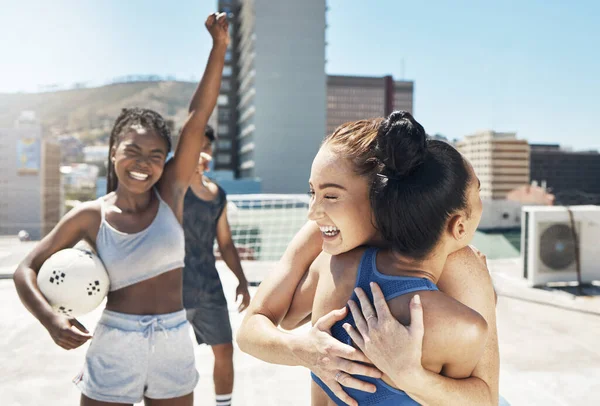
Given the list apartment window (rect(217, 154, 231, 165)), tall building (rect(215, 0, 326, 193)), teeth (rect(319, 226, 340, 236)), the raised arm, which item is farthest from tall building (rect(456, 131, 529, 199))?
teeth (rect(319, 226, 340, 236))

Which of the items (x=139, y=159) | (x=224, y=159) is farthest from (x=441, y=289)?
(x=224, y=159)

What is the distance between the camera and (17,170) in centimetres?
5853

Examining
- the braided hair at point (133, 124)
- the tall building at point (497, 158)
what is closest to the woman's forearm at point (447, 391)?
the braided hair at point (133, 124)

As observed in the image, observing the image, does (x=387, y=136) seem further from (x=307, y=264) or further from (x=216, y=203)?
(x=216, y=203)

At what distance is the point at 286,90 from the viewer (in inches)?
1794

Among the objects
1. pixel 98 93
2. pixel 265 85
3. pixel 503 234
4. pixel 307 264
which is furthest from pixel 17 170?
pixel 98 93

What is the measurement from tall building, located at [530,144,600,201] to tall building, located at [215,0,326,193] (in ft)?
172

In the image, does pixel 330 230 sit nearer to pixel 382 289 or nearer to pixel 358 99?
pixel 382 289

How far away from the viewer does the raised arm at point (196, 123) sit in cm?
179

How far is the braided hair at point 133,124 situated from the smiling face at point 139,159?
0.10 feet

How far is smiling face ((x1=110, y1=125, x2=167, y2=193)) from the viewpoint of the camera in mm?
1614

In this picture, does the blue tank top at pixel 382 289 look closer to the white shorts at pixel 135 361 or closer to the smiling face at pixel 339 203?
the smiling face at pixel 339 203

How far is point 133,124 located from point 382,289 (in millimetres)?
1256

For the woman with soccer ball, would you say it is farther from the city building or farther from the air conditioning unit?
the city building
